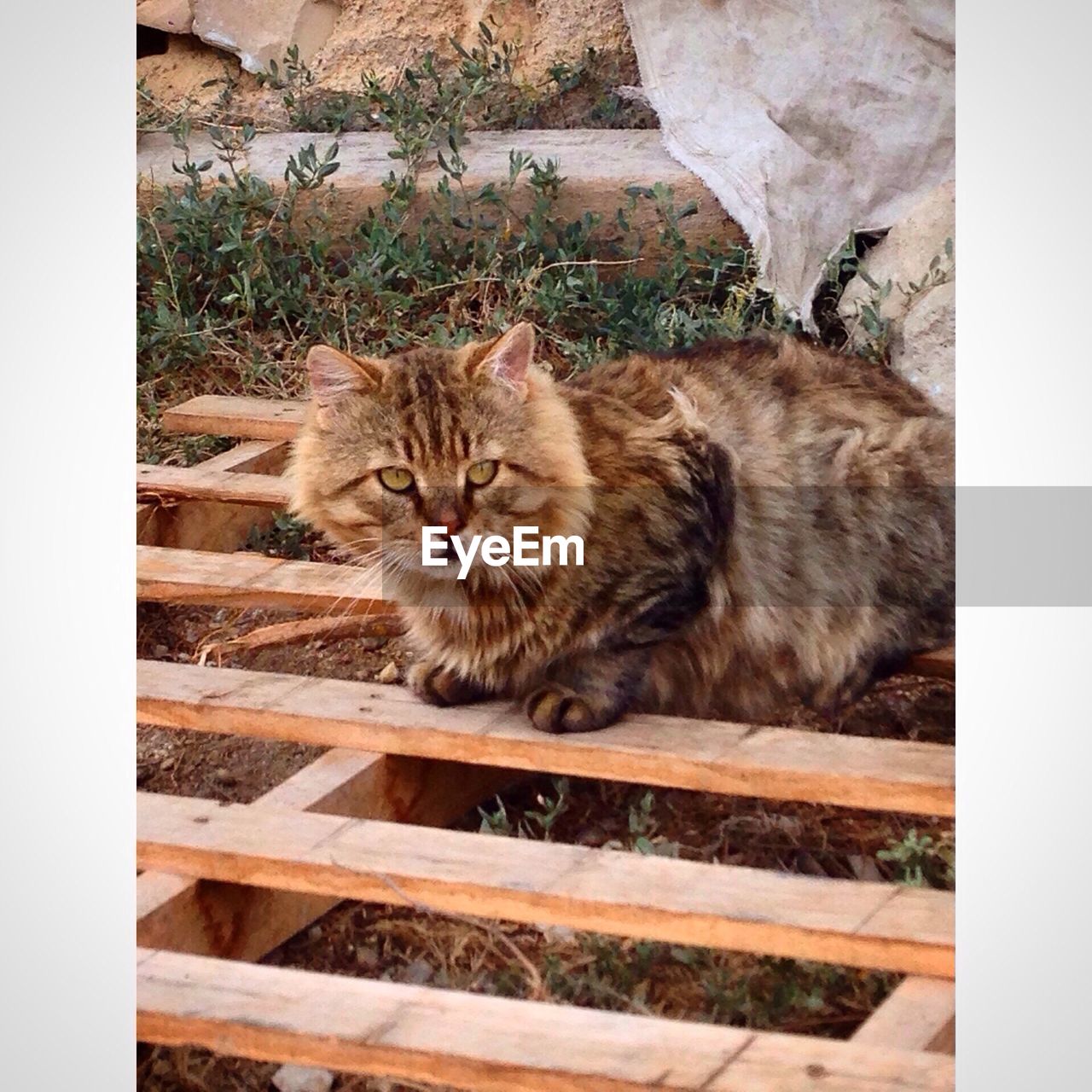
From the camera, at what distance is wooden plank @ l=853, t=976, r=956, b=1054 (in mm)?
1831

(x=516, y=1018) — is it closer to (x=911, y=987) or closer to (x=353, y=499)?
(x=911, y=987)

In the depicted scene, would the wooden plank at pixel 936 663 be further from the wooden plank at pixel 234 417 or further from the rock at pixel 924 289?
the wooden plank at pixel 234 417

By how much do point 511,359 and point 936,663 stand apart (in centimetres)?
64

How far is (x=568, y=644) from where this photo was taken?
2.15 m

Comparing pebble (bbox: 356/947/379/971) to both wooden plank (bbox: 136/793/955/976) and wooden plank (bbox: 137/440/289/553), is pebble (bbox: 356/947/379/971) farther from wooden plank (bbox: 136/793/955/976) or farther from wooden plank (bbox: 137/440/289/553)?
wooden plank (bbox: 137/440/289/553)

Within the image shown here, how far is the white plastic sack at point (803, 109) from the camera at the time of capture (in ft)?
6.93

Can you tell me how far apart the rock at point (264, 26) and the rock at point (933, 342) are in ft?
2.69

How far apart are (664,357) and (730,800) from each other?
569 millimetres

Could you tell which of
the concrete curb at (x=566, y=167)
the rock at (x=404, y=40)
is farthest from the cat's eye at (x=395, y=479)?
the rock at (x=404, y=40)

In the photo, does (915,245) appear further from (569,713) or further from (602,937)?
(602,937)

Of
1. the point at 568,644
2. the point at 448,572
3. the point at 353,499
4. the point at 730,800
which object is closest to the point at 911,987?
the point at 730,800

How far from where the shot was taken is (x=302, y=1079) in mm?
1903

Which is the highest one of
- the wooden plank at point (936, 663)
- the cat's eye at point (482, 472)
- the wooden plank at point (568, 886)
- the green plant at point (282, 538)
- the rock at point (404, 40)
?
the rock at point (404, 40)

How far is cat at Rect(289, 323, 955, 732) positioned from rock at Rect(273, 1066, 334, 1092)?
0.50m
